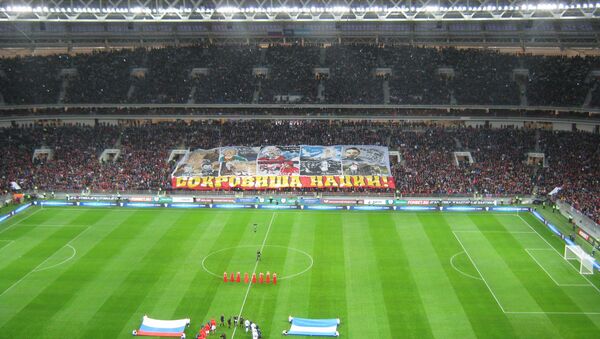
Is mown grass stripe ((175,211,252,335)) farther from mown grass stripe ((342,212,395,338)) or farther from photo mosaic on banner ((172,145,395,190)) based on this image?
photo mosaic on banner ((172,145,395,190))

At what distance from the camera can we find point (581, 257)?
36.6 m

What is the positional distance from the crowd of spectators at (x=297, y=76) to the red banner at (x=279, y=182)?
11397mm

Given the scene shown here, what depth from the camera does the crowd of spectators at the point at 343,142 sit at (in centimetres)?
5609

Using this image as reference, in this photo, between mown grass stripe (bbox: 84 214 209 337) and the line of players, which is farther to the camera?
mown grass stripe (bbox: 84 214 209 337)

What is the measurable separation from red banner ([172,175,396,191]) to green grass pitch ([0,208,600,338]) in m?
7.39

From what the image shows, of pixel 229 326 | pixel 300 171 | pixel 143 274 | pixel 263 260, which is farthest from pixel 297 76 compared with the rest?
pixel 229 326

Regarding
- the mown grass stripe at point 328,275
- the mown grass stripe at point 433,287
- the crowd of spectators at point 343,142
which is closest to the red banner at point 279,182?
the crowd of spectators at point 343,142

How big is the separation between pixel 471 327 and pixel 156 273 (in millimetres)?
17970

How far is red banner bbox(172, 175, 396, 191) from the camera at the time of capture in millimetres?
58062

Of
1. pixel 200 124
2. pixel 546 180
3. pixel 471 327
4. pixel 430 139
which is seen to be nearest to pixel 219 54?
pixel 200 124

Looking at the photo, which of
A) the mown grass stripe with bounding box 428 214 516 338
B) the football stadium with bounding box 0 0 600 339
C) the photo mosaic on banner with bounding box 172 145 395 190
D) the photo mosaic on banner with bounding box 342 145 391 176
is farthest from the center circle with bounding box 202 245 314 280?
the photo mosaic on banner with bounding box 342 145 391 176

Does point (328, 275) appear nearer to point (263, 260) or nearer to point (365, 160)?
point (263, 260)

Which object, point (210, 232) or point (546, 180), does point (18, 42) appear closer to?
point (210, 232)

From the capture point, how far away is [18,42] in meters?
74.9
